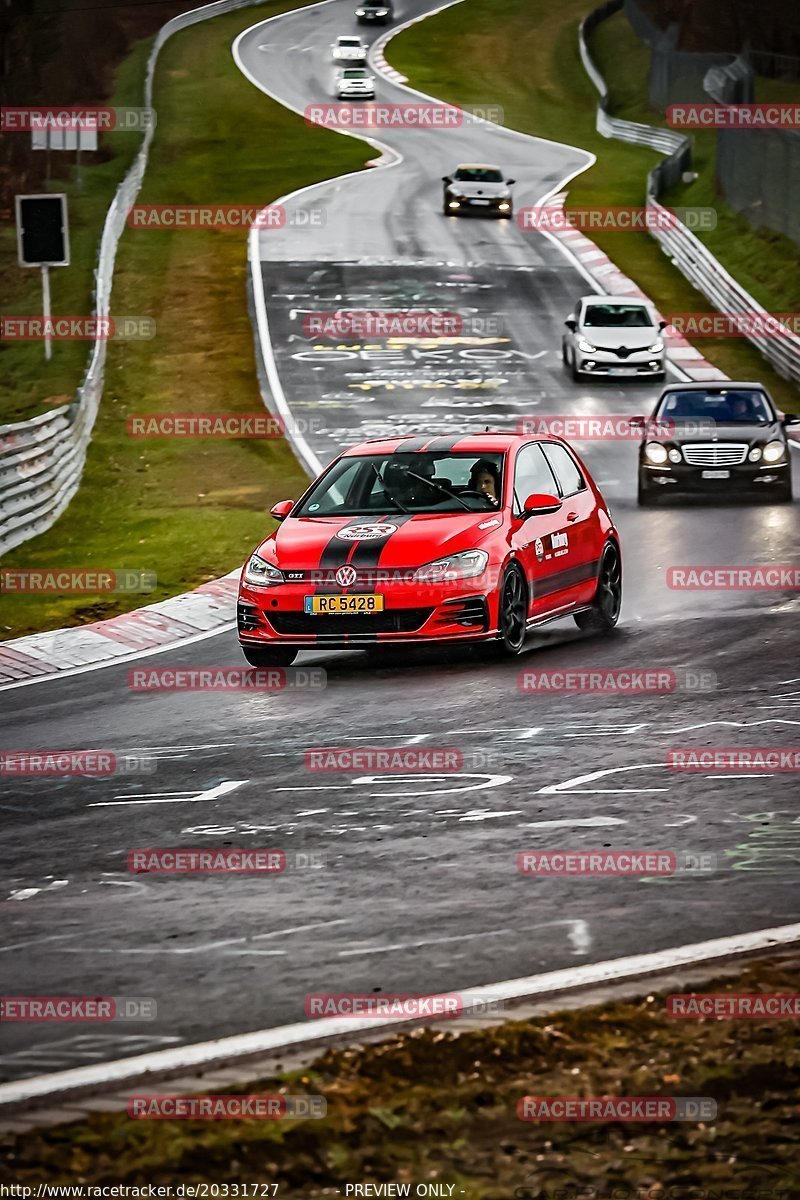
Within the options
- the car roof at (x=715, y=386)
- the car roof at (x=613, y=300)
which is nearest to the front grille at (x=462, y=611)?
the car roof at (x=715, y=386)

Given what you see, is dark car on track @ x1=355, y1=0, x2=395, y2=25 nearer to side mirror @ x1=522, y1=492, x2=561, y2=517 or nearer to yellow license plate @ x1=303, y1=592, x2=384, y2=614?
side mirror @ x1=522, y1=492, x2=561, y2=517

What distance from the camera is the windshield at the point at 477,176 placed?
5269cm

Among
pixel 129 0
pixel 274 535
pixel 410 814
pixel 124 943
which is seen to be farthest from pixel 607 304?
Answer: pixel 129 0

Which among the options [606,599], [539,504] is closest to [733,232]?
[606,599]

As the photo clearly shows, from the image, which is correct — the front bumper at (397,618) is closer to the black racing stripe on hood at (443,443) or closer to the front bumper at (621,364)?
the black racing stripe on hood at (443,443)

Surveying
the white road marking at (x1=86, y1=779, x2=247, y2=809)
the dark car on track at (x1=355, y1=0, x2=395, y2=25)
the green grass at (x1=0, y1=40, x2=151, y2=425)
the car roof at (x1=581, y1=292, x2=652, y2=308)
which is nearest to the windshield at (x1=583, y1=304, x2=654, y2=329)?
the car roof at (x1=581, y1=292, x2=652, y2=308)

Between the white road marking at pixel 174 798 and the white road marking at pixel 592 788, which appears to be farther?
the white road marking at pixel 174 798

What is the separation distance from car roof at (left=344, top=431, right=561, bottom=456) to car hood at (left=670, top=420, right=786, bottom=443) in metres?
7.94

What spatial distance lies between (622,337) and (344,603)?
21863 mm

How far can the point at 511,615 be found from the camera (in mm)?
13578

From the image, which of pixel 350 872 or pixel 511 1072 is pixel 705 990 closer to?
pixel 511 1072

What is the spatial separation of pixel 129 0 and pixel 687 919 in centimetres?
8625

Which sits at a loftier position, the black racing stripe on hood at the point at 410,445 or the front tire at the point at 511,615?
the black racing stripe on hood at the point at 410,445

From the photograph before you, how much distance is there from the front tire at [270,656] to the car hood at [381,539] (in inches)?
22.2
